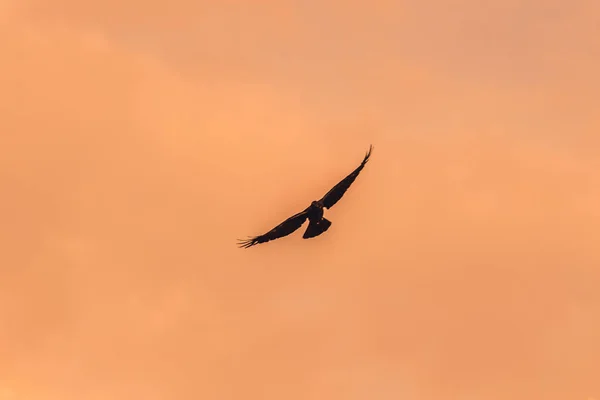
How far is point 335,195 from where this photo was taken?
44.4 m

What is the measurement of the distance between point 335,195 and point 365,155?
2886mm

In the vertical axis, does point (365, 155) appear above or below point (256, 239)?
above

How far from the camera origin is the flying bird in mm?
43406

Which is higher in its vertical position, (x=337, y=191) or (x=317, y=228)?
(x=337, y=191)

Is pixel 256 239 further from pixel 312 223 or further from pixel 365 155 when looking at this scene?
pixel 365 155

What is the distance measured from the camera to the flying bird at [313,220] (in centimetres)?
4341

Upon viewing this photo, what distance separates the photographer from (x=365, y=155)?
143 ft

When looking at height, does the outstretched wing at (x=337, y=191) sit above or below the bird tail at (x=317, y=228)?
above

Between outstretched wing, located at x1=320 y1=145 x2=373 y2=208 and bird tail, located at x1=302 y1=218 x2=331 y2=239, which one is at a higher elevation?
outstretched wing, located at x1=320 y1=145 x2=373 y2=208

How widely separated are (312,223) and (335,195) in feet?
7.08

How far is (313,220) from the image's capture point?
143 feet

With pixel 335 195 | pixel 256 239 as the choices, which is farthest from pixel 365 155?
pixel 256 239

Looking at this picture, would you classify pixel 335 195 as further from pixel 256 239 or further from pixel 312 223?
pixel 256 239

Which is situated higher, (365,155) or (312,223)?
(365,155)
